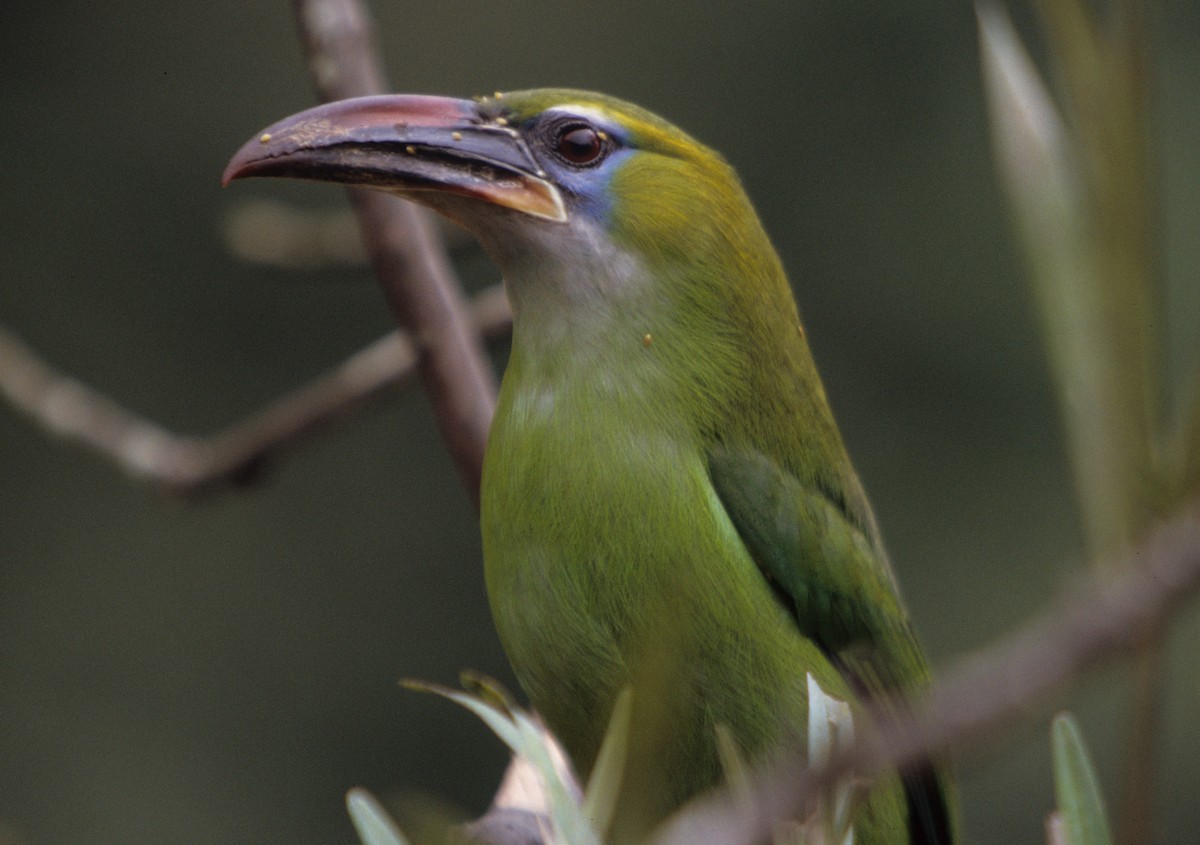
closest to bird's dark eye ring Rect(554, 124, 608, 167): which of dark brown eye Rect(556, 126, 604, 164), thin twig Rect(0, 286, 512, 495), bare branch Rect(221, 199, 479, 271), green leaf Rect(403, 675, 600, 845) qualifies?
dark brown eye Rect(556, 126, 604, 164)

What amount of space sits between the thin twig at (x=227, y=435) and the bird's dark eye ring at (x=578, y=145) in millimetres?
740

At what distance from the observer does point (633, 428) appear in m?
1.90

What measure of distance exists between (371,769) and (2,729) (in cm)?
Answer: 170

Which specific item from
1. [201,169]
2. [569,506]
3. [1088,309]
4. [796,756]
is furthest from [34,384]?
[201,169]

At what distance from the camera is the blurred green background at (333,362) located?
23.1 feet

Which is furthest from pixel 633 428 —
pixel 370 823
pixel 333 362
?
pixel 333 362

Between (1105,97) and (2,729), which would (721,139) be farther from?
(1105,97)

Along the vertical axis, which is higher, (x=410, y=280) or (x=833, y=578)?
(x=410, y=280)

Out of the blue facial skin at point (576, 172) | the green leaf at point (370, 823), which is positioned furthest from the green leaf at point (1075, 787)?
the blue facial skin at point (576, 172)

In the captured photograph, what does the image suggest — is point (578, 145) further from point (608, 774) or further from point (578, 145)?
point (608, 774)

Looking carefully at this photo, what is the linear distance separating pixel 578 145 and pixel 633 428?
0.40 m

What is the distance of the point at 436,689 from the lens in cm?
117

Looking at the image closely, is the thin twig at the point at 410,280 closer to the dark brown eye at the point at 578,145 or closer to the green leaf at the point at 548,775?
the dark brown eye at the point at 578,145

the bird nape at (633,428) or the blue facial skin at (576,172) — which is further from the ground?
the blue facial skin at (576,172)
